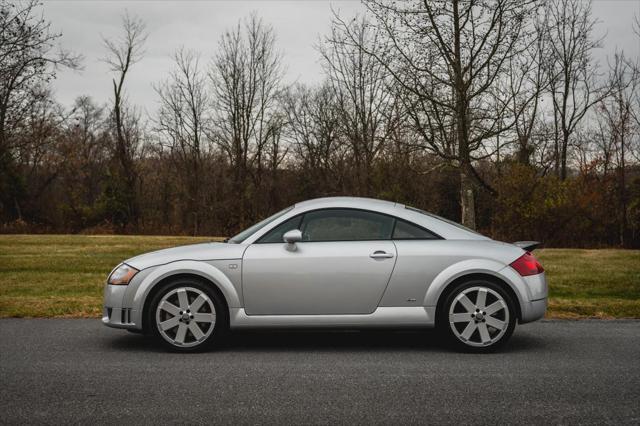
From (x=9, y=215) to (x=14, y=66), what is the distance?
29628mm

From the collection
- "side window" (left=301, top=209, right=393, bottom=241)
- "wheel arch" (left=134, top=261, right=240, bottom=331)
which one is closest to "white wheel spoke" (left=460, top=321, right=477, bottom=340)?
"side window" (left=301, top=209, right=393, bottom=241)

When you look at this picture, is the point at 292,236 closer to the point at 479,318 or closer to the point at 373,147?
the point at 479,318

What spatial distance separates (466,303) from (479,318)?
0.19 meters

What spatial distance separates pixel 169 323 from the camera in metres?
6.10

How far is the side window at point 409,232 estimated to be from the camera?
6.33 metres

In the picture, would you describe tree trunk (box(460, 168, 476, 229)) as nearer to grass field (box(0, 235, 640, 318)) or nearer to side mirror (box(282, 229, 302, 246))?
grass field (box(0, 235, 640, 318))

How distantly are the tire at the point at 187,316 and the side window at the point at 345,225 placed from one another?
112 centimetres

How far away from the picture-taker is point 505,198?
26328mm

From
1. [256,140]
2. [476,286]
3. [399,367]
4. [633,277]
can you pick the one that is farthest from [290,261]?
[256,140]

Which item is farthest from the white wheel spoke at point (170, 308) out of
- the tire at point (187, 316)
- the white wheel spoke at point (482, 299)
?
the white wheel spoke at point (482, 299)

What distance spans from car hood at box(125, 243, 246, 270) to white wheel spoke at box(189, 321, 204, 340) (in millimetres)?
631

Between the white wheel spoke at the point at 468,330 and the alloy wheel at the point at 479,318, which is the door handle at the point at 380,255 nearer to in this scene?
the alloy wheel at the point at 479,318

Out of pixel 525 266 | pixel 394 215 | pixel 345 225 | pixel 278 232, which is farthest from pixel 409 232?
pixel 278 232

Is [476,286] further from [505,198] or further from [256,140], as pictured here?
[256,140]
